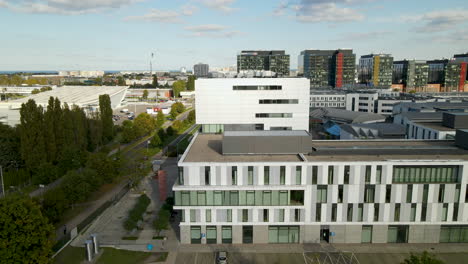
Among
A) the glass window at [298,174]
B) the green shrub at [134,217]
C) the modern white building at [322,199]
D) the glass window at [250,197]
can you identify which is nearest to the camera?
the modern white building at [322,199]

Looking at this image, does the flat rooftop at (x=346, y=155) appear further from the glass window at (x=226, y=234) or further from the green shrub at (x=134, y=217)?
the green shrub at (x=134, y=217)

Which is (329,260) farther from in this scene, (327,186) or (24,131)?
(24,131)

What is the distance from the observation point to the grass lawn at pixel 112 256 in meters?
35.6

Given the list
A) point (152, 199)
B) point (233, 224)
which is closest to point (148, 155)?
point (152, 199)

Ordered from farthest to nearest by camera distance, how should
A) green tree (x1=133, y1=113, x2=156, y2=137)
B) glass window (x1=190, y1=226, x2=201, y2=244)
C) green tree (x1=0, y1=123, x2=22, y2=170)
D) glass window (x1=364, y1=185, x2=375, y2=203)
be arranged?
green tree (x1=133, y1=113, x2=156, y2=137) → green tree (x1=0, y1=123, x2=22, y2=170) → glass window (x1=190, y1=226, x2=201, y2=244) → glass window (x1=364, y1=185, x2=375, y2=203)

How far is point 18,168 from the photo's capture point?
2422 inches

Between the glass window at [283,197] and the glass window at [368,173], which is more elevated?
the glass window at [368,173]

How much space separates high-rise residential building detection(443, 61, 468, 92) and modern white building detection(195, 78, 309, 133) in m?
170

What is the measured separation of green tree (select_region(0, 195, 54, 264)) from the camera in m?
30.0

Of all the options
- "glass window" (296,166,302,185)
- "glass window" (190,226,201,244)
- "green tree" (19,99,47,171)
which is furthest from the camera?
"green tree" (19,99,47,171)

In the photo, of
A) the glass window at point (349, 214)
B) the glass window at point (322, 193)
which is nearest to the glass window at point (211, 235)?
the glass window at point (322, 193)

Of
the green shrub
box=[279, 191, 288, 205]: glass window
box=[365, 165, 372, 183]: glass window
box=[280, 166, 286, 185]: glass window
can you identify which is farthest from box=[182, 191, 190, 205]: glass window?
box=[365, 165, 372, 183]: glass window

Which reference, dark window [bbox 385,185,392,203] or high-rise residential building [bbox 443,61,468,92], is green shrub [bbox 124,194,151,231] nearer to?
dark window [bbox 385,185,392,203]

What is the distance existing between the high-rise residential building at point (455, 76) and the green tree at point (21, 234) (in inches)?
8488
